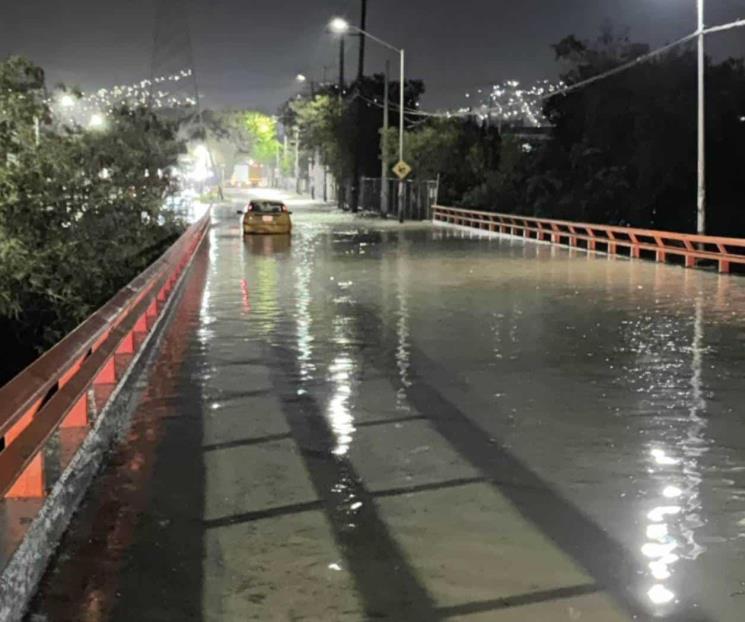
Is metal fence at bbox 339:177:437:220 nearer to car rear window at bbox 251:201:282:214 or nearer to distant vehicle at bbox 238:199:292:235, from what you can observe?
car rear window at bbox 251:201:282:214

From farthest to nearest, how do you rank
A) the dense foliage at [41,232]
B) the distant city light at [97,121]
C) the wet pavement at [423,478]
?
the distant city light at [97,121], the dense foliage at [41,232], the wet pavement at [423,478]

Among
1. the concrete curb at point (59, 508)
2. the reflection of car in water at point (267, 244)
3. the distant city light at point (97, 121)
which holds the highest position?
the distant city light at point (97, 121)

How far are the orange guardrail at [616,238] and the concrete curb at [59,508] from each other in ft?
62.0

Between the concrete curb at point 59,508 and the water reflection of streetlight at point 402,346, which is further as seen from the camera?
the water reflection of streetlight at point 402,346

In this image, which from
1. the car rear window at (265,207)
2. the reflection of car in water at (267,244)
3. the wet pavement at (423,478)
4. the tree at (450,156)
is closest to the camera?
the wet pavement at (423,478)

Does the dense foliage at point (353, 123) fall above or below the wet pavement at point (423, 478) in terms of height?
above

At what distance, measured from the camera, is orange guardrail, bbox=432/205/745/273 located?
27511 mm

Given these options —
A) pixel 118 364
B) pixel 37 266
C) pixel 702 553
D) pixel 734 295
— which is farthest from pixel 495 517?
pixel 734 295

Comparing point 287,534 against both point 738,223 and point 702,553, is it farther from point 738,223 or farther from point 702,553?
point 738,223

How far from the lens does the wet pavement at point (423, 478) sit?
5484 mm

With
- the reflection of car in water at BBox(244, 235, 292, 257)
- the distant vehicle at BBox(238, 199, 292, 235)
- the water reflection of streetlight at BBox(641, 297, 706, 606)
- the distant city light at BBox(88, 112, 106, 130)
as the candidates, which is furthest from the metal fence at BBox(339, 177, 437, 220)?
the water reflection of streetlight at BBox(641, 297, 706, 606)

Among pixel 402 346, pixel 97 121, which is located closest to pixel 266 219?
pixel 97 121

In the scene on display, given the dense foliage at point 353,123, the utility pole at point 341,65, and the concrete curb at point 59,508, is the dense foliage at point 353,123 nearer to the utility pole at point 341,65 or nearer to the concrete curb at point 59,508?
the utility pole at point 341,65

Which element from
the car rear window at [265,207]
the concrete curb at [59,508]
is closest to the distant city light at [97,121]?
the car rear window at [265,207]
